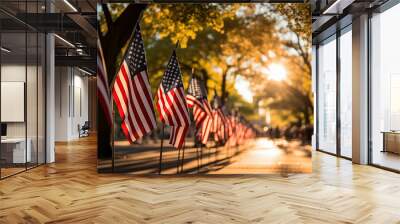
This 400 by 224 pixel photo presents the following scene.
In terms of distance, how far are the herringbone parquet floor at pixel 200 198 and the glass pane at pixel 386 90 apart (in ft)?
1.63

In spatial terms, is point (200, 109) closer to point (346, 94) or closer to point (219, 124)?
point (219, 124)

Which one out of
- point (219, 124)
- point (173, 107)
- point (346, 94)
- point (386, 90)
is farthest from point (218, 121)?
point (346, 94)

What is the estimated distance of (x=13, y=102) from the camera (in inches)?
253

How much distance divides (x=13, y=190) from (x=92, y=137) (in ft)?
6.97

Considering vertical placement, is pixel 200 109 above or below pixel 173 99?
below

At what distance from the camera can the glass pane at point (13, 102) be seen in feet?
20.2

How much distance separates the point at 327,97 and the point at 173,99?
508 cm

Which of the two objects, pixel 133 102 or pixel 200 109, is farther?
pixel 200 109

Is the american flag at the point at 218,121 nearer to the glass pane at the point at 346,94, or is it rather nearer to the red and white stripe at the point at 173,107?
the red and white stripe at the point at 173,107

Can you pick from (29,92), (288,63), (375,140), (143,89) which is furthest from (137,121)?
(375,140)

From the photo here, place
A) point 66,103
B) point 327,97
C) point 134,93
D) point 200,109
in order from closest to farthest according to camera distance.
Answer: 1. point 134,93
2. point 200,109
3. point 66,103
4. point 327,97

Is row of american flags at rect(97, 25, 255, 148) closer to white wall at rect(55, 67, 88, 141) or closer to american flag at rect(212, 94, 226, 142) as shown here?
american flag at rect(212, 94, 226, 142)

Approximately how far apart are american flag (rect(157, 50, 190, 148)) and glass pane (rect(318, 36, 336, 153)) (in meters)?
4.67

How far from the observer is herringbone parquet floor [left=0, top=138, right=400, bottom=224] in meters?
3.99
